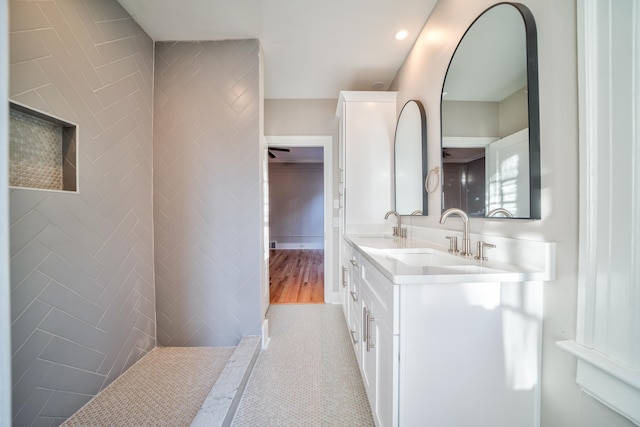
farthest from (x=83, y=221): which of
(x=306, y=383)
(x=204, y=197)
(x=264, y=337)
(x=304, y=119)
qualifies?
(x=304, y=119)

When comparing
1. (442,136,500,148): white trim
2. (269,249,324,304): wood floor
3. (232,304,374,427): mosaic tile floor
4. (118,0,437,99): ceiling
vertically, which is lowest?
(232,304,374,427): mosaic tile floor

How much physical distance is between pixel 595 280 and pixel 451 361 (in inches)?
19.9

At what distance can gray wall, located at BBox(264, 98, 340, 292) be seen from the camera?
2.60 m

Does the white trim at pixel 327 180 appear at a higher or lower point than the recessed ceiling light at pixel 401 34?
lower

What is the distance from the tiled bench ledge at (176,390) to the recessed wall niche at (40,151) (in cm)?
121

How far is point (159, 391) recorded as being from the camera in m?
1.30

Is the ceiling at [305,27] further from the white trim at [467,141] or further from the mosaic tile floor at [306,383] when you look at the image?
the mosaic tile floor at [306,383]

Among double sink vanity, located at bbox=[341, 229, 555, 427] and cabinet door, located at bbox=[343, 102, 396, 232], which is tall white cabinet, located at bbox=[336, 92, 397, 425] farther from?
double sink vanity, located at bbox=[341, 229, 555, 427]

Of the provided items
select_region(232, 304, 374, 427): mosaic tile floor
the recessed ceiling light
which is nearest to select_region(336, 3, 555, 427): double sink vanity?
select_region(232, 304, 374, 427): mosaic tile floor

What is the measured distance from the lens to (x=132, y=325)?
4.94ft

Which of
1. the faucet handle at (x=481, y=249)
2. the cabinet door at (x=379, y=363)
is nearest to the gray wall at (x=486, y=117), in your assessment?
the faucet handle at (x=481, y=249)

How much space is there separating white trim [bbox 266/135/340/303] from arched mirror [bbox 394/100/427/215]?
2.71 ft

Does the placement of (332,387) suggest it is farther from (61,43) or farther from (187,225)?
(61,43)

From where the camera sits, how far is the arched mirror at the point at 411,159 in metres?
1.62
